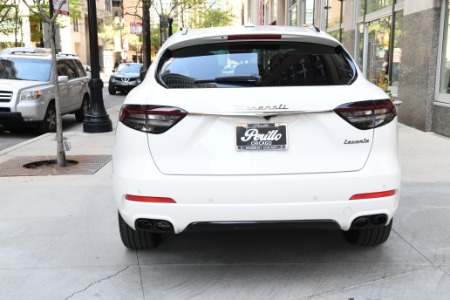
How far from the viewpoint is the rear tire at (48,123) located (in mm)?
11305

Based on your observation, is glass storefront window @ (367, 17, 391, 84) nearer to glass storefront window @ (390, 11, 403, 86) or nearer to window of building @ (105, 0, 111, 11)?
glass storefront window @ (390, 11, 403, 86)

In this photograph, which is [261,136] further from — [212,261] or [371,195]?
[212,261]

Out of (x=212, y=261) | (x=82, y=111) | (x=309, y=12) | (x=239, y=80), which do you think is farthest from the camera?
(x=309, y=12)

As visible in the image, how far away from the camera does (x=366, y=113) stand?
130 inches

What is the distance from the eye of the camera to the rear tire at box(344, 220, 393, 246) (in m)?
4.03

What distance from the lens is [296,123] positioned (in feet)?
10.7

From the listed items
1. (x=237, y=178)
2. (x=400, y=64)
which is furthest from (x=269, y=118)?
(x=400, y=64)

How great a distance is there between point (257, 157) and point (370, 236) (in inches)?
57.3

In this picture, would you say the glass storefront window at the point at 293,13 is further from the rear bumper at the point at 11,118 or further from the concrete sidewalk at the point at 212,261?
the concrete sidewalk at the point at 212,261

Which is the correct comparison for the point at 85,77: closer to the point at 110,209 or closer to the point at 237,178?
the point at 110,209

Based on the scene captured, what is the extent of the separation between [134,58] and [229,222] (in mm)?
85965

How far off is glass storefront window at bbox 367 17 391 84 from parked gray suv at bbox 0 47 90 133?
7747 mm

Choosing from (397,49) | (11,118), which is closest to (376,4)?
(397,49)

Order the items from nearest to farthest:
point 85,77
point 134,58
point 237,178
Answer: point 237,178 → point 85,77 → point 134,58
